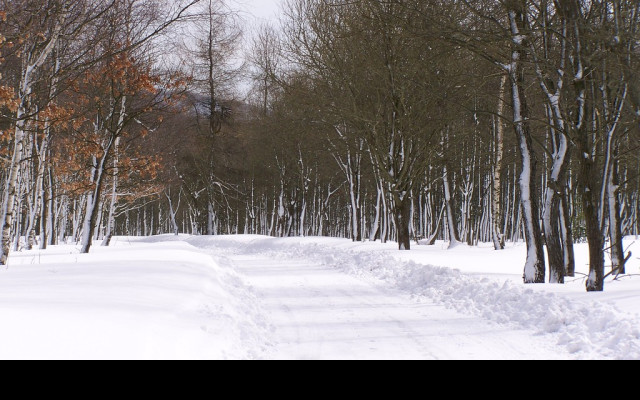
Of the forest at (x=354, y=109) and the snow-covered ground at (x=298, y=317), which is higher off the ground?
the forest at (x=354, y=109)

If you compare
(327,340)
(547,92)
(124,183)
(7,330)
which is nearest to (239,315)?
(327,340)

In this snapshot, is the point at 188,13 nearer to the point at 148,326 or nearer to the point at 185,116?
the point at 148,326

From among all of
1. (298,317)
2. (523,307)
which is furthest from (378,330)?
(523,307)

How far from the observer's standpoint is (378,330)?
750 cm

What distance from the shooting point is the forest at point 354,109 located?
11195mm

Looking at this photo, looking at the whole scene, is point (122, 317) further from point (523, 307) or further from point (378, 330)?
point (523, 307)

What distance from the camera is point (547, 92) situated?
1138 cm

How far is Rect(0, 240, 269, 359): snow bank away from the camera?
493 cm

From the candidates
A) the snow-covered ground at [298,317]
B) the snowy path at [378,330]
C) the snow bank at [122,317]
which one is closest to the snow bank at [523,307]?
the snow-covered ground at [298,317]

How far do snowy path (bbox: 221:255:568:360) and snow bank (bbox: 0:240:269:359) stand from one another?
0.47m

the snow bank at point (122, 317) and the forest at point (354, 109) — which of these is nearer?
the snow bank at point (122, 317)

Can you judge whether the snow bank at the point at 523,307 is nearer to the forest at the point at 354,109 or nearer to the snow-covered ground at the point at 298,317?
the snow-covered ground at the point at 298,317

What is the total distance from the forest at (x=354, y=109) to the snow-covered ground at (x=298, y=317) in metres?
2.40

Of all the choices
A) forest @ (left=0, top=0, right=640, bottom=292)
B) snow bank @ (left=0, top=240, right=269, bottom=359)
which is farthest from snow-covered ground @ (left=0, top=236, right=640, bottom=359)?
forest @ (left=0, top=0, right=640, bottom=292)
